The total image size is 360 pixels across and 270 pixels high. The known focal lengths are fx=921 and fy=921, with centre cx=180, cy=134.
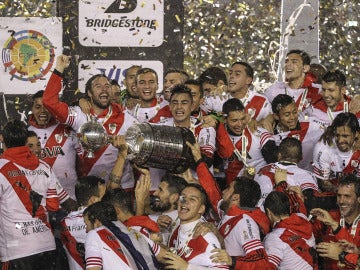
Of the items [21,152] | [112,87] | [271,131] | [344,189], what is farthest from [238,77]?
[21,152]

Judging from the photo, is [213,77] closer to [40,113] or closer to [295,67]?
[295,67]

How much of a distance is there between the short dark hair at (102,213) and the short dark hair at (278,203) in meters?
1.37

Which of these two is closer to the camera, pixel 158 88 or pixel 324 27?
pixel 158 88

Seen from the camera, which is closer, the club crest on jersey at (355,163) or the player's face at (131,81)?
the club crest on jersey at (355,163)

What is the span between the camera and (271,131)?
28.2ft

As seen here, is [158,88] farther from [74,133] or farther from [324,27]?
[324,27]

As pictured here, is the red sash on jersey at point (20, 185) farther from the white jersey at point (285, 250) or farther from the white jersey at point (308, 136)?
the white jersey at point (308, 136)

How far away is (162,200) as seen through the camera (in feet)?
24.2

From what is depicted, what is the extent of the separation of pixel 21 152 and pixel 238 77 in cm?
246

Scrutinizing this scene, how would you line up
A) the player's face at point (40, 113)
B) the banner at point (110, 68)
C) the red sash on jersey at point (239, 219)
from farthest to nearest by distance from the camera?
the banner at point (110, 68), the player's face at point (40, 113), the red sash on jersey at point (239, 219)

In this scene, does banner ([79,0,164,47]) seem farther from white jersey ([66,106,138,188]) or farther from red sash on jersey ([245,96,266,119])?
red sash on jersey ([245,96,266,119])

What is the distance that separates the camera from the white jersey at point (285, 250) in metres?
7.12

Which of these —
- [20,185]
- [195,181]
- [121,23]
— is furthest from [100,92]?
[20,185]

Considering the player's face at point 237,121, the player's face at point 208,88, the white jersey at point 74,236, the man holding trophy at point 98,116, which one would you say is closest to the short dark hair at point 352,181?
the player's face at point 237,121
